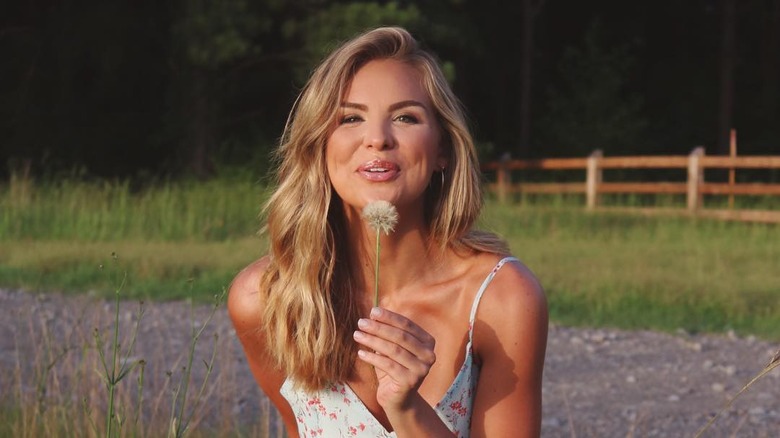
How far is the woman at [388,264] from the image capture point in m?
2.39

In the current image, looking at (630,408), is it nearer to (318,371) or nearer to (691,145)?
(318,371)

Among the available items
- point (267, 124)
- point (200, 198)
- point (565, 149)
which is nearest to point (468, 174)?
point (200, 198)

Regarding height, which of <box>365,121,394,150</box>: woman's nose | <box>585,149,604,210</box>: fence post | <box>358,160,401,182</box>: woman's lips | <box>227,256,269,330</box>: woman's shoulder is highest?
<box>365,121,394,150</box>: woman's nose

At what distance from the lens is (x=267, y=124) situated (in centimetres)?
2370

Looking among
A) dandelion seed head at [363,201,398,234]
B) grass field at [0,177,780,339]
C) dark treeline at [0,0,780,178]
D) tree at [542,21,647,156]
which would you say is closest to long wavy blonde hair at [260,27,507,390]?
dandelion seed head at [363,201,398,234]

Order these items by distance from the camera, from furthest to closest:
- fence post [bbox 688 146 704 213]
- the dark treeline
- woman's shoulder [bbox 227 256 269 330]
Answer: the dark treeline < fence post [bbox 688 146 704 213] < woman's shoulder [bbox 227 256 269 330]

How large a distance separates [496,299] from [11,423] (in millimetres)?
2452

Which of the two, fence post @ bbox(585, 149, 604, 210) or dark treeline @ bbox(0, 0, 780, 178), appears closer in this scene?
dark treeline @ bbox(0, 0, 780, 178)

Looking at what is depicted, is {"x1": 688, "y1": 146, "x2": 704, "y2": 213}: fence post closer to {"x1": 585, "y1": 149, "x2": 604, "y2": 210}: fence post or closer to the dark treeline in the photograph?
{"x1": 585, "y1": 149, "x2": 604, "y2": 210}: fence post

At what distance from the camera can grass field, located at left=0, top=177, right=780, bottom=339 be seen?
30.2ft

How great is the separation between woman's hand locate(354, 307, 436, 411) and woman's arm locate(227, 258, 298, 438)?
66 centimetres

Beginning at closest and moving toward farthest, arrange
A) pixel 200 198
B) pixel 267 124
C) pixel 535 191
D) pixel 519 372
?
pixel 519 372 < pixel 200 198 < pixel 535 191 < pixel 267 124

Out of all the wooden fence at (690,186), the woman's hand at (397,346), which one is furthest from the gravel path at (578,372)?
the wooden fence at (690,186)

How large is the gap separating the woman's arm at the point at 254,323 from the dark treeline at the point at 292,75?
1265cm
